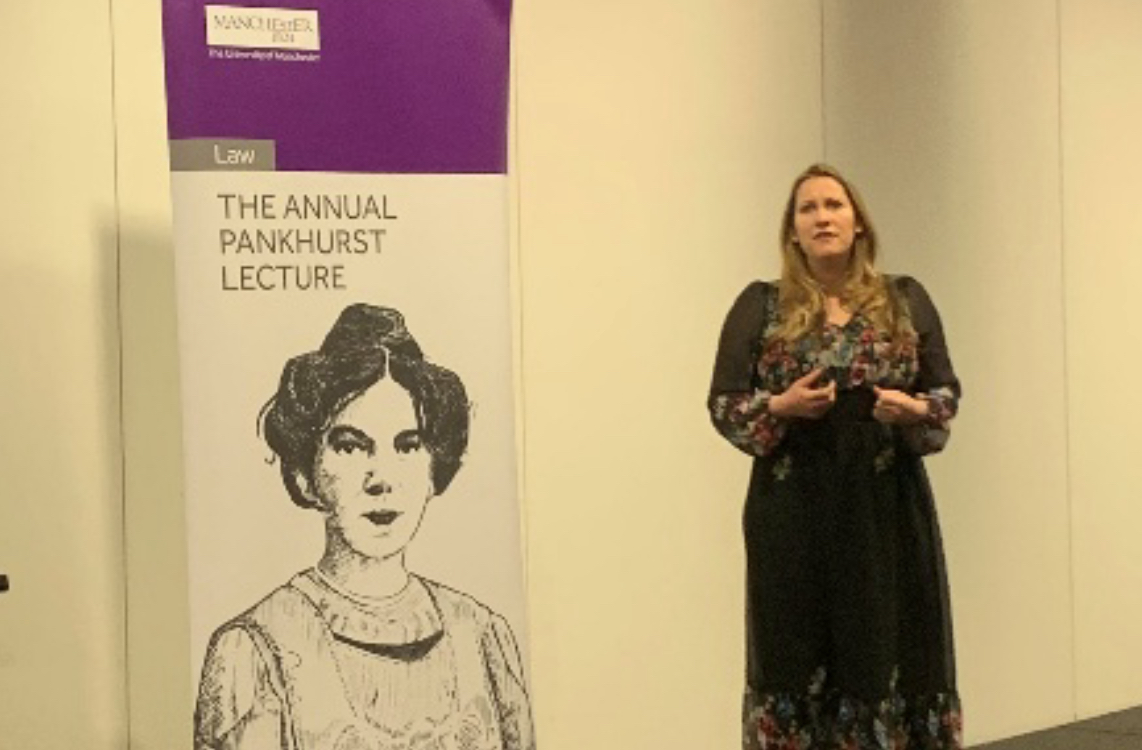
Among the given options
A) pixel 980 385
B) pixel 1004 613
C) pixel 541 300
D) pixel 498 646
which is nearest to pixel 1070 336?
pixel 980 385

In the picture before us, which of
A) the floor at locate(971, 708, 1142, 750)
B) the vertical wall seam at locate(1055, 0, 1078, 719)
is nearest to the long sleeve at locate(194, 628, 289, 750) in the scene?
the floor at locate(971, 708, 1142, 750)

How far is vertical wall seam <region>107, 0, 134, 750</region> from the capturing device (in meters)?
4.89

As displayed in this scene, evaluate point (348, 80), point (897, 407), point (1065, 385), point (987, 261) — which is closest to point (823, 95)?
point (987, 261)

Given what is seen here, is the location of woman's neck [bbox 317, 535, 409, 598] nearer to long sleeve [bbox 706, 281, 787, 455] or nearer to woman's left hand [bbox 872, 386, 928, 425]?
long sleeve [bbox 706, 281, 787, 455]

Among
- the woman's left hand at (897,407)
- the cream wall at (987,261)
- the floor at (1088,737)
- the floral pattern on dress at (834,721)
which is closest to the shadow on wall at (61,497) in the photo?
the floral pattern on dress at (834,721)

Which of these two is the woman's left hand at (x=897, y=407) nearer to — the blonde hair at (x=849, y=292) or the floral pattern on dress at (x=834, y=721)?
the blonde hair at (x=849, y=292)

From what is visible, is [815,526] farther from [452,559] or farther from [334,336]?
[334,336]

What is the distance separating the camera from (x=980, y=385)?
22.9ft

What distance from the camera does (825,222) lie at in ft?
16.1

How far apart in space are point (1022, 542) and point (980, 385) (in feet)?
1.91

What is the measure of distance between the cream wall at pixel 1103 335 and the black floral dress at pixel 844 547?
8.73 feet

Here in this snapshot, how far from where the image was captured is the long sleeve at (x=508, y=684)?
4293mm

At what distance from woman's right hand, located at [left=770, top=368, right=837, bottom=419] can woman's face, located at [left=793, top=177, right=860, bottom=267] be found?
34 cm

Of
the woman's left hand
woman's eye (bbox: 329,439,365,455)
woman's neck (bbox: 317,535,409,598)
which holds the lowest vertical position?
woman's neck (bbox: 317,535,409,598)
